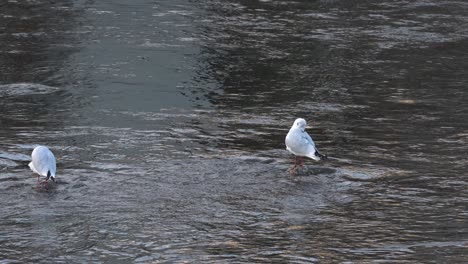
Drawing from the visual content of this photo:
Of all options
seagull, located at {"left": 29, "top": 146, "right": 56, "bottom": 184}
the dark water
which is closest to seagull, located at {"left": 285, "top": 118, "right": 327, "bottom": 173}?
the dark water

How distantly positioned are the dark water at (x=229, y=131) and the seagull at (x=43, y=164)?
0.18 metres

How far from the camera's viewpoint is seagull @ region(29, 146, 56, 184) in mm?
8453

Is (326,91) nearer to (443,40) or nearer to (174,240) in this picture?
(443,40)

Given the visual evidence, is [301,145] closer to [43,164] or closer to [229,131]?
[229,131]

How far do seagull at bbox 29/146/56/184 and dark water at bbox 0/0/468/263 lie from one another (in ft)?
0.58

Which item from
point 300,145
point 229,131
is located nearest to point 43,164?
point 300,145

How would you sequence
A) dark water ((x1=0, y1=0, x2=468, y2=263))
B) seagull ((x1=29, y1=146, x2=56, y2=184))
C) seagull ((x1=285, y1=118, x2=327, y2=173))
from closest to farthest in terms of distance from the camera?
1. dark water ((x1=0, y1=0, x2=468, y2=263))
2. seagull ((x1=29, y1=146, x2=56, y2=184))
3. seagull ((x1=285, y1=118, x2=327, y2=173))

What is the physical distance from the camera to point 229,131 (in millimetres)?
10625

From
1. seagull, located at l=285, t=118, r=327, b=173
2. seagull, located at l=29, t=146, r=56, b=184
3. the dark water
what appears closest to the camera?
the dark water

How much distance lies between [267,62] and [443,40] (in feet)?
11.6

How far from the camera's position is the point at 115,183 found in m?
8.77

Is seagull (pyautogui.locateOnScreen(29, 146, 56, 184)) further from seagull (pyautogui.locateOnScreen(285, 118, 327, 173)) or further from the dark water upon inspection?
seagull (pyautogui.locateOnScreen(285, 118, 327, 173))

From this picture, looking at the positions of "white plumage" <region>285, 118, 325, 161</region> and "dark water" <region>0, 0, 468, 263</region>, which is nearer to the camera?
"dark water" <region>0, 0, 468, 263</region>

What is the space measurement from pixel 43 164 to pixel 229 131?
2.72 metres
